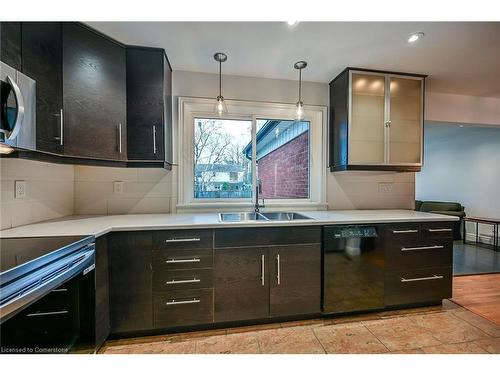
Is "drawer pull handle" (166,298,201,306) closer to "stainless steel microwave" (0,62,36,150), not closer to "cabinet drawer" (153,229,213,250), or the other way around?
"cabinet drawer" (153,229,213,250)

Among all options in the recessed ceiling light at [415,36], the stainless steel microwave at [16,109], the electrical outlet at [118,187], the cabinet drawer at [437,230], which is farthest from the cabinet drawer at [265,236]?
the recessed ceiling light at [415,36]

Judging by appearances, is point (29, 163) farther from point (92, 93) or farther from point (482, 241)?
point (482, 241)

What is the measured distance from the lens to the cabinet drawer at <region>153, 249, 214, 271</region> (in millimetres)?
1666

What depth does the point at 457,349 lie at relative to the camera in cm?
158

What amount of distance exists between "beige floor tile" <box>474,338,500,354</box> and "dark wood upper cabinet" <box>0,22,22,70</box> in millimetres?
3521

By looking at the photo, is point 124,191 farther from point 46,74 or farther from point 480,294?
point 480,294

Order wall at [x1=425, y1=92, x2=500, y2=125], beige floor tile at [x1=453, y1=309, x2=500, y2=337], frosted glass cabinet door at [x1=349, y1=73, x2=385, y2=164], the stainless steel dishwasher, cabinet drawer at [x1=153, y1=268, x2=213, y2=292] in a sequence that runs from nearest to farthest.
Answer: cabinet drawer at [x1=153, y1=268, x2=213, y2=292], beige floor tile at [x1=453, y1=309, x2=500, y2=337], the stainless steel dishwasher, frosted glass cabinet door at [x1=349, y1=73, x2=385, y2=164], wall at [x1=425, y1=92, x2=500, y2=125]

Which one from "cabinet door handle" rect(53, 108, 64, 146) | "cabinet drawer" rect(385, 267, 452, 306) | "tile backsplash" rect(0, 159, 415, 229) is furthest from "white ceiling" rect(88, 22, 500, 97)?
"cabinet drawer" rect(385, 267, 452, 306)

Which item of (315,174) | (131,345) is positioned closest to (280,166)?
(315,174)

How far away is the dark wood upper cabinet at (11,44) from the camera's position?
116 centimetres

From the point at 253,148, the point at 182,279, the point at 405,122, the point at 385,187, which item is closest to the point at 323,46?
the point at 253,148

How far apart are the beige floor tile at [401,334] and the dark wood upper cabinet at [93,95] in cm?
252

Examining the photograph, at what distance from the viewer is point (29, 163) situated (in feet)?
5.37

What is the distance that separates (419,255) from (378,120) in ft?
4.56
